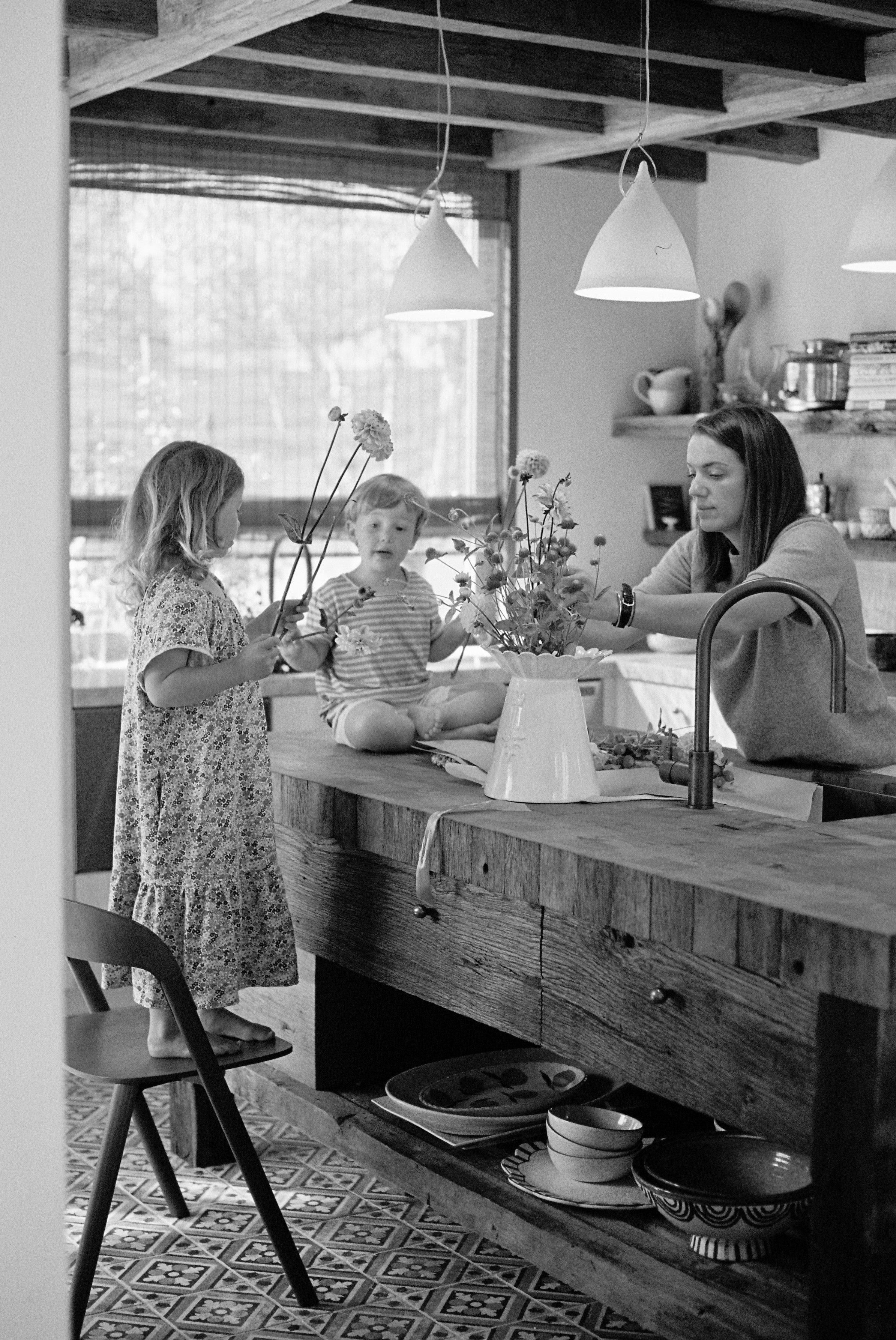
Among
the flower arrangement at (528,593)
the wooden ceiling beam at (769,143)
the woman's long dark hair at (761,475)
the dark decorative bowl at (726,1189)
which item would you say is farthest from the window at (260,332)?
the dark decorative bowl at (726,1189)

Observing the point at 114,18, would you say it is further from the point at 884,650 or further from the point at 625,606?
the point at 884,650

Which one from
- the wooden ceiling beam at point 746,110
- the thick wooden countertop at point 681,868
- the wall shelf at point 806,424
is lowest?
the thick wooden countertop at point 681,868

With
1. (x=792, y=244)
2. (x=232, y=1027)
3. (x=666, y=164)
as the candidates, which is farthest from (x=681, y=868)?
(x=666, y=164)

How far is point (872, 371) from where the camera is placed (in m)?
5.06

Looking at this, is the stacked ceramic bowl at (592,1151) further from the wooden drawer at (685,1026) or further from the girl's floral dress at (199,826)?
the girl's floral dress at (199,826)

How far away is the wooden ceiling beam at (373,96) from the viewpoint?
442 cm

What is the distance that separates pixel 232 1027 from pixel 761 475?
1.44 meters

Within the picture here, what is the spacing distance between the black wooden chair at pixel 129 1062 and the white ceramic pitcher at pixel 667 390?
11.7ft

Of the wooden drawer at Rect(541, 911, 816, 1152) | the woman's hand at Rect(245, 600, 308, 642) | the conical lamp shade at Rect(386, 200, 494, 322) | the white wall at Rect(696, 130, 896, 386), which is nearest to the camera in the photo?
the wooden drawer at Rect(541, 911, 816, 1152)

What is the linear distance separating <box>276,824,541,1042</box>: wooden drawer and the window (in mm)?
2288

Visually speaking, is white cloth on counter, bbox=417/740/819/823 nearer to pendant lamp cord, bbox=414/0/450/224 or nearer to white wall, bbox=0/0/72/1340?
pendant lamp cord, bbox=414/0/450/224

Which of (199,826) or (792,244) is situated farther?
(792,244)

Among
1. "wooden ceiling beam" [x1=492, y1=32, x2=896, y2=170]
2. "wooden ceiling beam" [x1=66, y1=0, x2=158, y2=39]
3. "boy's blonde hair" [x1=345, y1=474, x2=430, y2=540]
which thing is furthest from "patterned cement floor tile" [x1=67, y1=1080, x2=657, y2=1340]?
"wooden ceiling beam" [x1=492, y1=32, x2=896, y2=170]

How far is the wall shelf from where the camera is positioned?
5043mm
